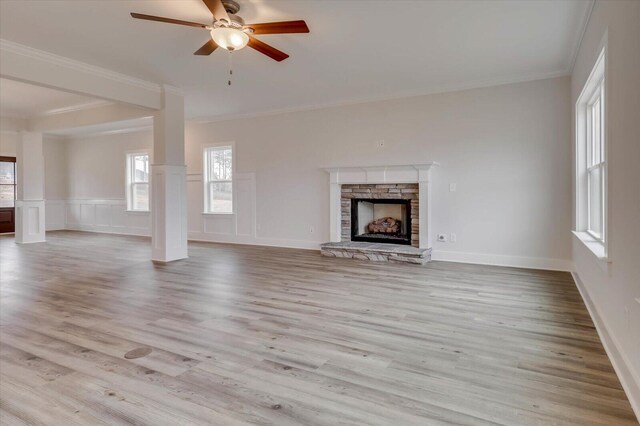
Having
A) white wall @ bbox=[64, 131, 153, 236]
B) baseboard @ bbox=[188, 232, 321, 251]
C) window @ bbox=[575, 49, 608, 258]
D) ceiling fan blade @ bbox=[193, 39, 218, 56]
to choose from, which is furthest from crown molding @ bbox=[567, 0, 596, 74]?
white wall @ bbox=[64, 131, 153, 236]

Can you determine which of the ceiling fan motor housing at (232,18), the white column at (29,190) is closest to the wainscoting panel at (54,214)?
the white column at (29,190)

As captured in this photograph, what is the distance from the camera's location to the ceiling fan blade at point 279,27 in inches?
124

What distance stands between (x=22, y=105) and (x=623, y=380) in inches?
357

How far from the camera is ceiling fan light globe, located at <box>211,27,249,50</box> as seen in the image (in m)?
3.32

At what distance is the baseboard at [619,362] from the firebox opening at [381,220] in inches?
132

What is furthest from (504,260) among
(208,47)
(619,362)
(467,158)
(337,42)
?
(208,47)

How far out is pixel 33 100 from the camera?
6637mm

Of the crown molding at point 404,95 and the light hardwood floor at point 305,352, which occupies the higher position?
the crown molding at point 404,95

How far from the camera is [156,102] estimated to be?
5.88 m

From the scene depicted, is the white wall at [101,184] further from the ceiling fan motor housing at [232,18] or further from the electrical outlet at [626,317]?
the electrical outlet at [626,317]

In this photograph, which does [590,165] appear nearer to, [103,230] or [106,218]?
[106,218]

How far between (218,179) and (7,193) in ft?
20.4

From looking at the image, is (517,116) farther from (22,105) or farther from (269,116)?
(22,105)

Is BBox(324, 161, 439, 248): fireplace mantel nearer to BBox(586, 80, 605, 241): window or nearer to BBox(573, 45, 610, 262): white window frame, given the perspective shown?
BBox(573, 45, 610, 262): white window frame
